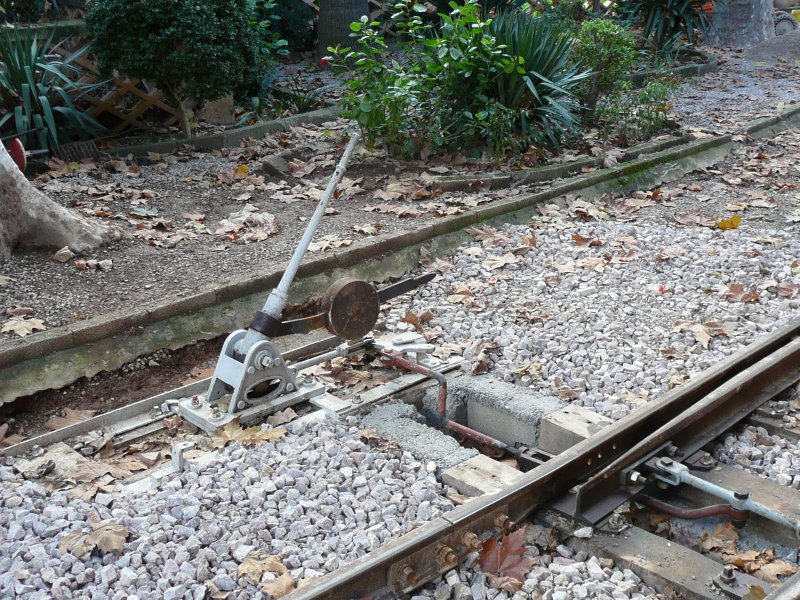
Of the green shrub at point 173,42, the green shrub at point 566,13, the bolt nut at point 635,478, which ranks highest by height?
the green shrub at point 566,13

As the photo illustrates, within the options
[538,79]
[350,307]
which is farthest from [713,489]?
[538,79]

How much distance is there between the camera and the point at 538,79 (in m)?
8.56

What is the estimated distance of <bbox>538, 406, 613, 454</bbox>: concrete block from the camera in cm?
379

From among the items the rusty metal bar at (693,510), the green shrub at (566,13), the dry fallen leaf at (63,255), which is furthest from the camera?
the green shrub at (566,13)

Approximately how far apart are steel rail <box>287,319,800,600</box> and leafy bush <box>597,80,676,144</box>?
18.0 ft

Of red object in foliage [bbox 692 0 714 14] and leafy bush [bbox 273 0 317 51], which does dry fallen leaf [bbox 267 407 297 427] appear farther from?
red object in foliage [bbox 692 0 714 14]

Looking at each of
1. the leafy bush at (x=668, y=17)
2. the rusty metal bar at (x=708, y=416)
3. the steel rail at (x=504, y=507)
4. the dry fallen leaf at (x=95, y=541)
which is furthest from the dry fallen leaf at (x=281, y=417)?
the leafy bush at (x=668, y=17)

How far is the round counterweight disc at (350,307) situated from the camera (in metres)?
3.99

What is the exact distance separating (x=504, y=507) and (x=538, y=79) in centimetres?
630

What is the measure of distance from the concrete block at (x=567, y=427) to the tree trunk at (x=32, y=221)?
11.2 ft

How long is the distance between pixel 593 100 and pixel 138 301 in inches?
250

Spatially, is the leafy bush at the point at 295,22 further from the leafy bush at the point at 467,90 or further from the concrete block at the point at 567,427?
the concrete block at the point at 567,427

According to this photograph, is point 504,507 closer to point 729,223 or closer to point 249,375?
point 249,375

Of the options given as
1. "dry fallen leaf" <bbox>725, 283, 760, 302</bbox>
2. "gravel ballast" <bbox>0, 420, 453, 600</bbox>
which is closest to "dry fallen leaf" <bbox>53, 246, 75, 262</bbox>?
"gravel ballast" <bbox>0, 420, 453, 600</bbox>
